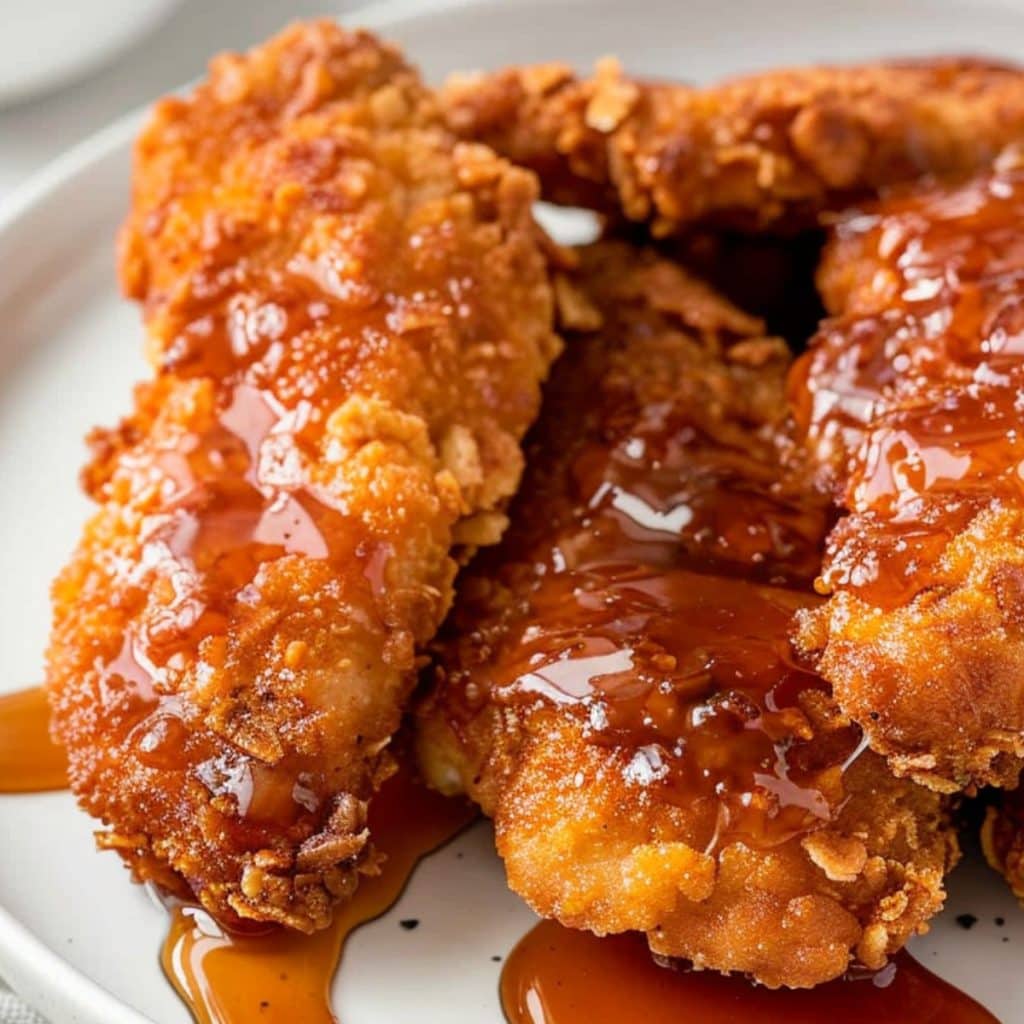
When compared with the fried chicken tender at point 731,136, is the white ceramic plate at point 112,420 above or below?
below

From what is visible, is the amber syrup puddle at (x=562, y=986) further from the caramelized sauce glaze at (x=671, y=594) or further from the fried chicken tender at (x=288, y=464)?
the caramelized sauce glaze at (x=671, y=594)

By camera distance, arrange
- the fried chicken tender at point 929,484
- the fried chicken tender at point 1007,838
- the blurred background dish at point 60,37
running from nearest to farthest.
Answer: the fried chicken tender at point 929,484 → the fried chicken tender at point 1007,838 → the blurred background dish at point 60,37

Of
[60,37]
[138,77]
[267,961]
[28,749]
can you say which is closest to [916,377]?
[267,961]

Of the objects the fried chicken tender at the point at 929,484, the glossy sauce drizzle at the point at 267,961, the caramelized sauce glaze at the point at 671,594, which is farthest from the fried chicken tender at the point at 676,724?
the glossy sauce drizzle at the point at 267,961

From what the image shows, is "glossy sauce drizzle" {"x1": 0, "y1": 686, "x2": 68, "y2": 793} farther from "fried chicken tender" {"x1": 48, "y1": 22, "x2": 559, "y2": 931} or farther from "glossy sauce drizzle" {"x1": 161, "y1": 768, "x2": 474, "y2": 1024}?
"glossy sauce drizzle" {"x1": 161, "y1": 768, "x2": 474, "y2": 1024}

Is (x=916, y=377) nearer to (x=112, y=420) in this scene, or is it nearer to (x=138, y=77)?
(x=112, y=420)

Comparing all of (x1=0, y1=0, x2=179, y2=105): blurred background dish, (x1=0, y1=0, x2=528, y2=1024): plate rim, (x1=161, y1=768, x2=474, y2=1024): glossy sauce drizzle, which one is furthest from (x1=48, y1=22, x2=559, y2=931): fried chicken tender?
(x1=0, y1=0, x2=179, y2=105): blurred background dish

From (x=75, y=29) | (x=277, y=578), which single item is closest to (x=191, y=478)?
(x=277, y=578)
